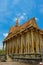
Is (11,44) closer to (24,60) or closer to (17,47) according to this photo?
(17,47)

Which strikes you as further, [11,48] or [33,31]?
[11,48]

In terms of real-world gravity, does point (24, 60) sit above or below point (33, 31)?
below

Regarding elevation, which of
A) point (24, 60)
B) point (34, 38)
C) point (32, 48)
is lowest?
point (24, 60)

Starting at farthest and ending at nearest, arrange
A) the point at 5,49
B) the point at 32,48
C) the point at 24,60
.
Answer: the point at 5,49 < the point at 32,48 < the point at 24,60

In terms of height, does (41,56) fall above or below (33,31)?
below

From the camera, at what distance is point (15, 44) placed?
42500 mm

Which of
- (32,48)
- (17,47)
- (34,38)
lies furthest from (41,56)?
(17,47)

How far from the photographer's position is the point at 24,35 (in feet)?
120

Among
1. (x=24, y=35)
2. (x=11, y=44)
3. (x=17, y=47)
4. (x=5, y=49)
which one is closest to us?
(x=24, y=35)

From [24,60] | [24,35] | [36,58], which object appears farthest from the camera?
[24,35]

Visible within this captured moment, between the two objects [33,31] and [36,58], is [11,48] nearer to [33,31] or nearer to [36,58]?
[33,31]

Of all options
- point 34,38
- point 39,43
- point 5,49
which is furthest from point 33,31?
point 5,49

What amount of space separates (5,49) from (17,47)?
12.5 metres

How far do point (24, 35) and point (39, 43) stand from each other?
4.20m
